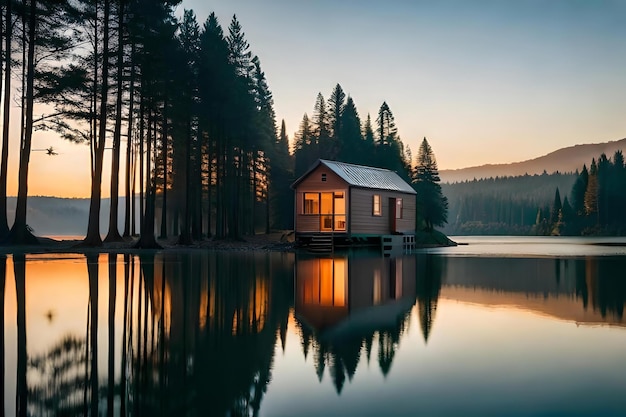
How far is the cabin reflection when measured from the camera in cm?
751

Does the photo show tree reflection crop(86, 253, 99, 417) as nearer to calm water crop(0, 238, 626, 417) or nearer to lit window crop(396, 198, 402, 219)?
calm water crop(0, 238, 626, 417)

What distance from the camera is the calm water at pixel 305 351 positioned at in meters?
5.59

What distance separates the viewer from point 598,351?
8.27 meters

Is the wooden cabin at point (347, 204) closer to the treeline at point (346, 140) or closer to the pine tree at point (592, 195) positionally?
the treeline at point (346, 140)

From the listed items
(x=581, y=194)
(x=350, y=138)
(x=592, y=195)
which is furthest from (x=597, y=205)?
(x=350, y=138)

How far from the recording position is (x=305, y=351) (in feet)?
26.0

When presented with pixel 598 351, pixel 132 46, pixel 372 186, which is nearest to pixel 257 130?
pixel 372 186

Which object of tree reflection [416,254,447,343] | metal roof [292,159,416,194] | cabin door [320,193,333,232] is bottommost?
tree reflection [416,254,447,343]

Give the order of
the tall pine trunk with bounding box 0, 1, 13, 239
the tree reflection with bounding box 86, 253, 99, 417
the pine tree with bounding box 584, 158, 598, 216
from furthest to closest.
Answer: the pine tree with bounding box 584, 158, 598, 216 < the tall pine trunk with bounding box 0, 1, 13, 239 < the tree reflection with bounding box 86, 253, 99, 417

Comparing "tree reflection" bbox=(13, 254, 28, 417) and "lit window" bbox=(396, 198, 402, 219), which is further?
"lit window" bbox=(396, 198, 402, 219)

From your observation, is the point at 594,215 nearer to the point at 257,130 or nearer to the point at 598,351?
the point at 257,130

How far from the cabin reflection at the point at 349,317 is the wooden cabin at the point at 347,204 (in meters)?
21.9

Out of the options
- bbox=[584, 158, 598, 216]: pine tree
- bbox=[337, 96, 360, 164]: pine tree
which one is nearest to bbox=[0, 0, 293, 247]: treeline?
bbox=[337, 96, 360, 164]: pine tree

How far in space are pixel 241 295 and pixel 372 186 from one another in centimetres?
3066
